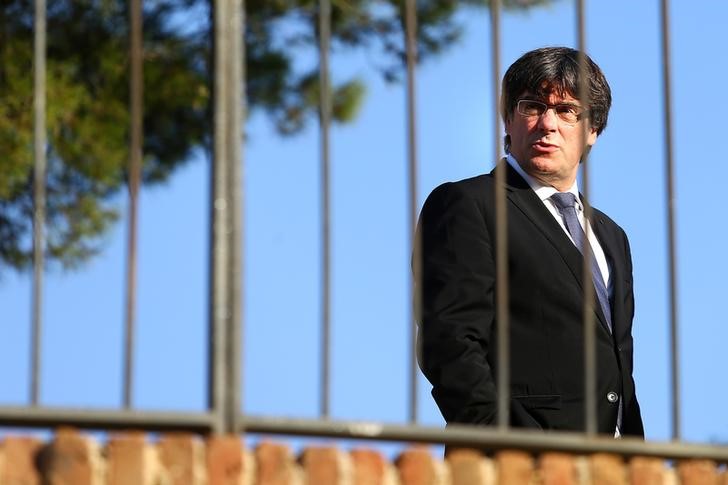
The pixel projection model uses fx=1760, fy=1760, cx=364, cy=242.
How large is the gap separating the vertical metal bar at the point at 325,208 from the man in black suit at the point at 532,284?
75 cm

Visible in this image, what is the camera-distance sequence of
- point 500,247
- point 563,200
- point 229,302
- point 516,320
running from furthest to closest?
1. point 563,200
2. point 516,320
3. point 500,247
4. point 229,302

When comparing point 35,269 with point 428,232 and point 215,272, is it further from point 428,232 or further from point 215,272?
point 428,232

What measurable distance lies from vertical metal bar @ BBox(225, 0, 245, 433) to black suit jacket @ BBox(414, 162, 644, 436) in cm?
91

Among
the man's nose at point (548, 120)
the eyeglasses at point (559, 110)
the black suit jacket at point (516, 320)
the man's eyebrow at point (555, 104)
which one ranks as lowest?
the black suit jacket at point (516, 320)

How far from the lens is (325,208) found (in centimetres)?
312

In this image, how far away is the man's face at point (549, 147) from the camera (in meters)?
4.13

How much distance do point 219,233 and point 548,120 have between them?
1.35 m

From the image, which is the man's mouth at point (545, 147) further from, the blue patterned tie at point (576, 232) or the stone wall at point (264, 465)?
the stone wall at point (264, 465)

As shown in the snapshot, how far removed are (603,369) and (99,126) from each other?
280 inches

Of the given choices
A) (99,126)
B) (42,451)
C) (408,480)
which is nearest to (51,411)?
(42,451)

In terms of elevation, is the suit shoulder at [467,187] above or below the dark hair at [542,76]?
below

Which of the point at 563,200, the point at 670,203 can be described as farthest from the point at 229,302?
the point at 563,200

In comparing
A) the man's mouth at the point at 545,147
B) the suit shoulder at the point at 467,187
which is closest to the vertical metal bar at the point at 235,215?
the suit shoulder at the point at 467,187

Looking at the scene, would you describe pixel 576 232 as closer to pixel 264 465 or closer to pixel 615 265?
pixel 615 265
